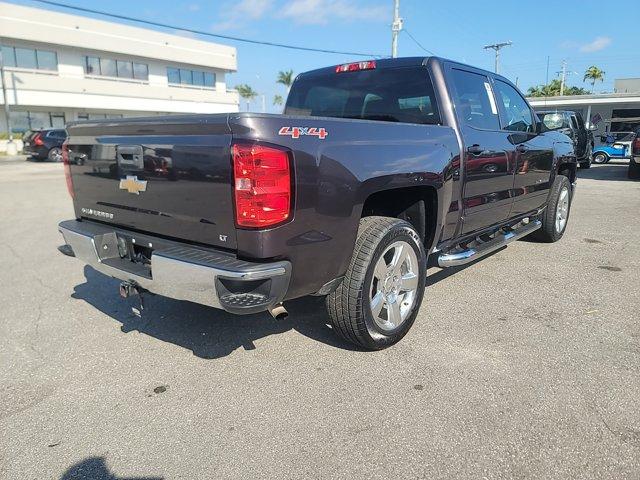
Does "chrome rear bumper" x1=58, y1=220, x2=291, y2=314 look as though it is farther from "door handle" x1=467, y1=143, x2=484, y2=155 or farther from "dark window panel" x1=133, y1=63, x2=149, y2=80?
"dark window panel" x1=133, y1=63, x2=149, y2=80

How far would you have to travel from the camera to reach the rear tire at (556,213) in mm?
6098

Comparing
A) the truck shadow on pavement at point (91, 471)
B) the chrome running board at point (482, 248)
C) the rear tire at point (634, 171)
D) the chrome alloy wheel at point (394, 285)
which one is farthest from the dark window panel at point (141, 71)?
the truck shadow on pavement at point (91, 471)

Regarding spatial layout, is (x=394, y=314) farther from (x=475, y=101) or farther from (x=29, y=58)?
(x=29, y=58)

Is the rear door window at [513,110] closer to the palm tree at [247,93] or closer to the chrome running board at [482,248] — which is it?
the chrome running board at [482,248]

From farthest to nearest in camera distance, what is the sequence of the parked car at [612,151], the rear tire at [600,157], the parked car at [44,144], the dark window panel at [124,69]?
the dark window panel at [124,69], the parked car at [44,144], the rear tire at [600,157], the parked car at [612,151]

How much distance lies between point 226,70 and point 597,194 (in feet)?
137

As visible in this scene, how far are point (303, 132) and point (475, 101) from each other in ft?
7.79

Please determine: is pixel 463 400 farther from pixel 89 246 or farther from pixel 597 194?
pixel 597 194

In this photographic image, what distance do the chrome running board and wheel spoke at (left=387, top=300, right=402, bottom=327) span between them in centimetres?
71

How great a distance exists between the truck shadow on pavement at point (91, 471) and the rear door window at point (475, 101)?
337cm

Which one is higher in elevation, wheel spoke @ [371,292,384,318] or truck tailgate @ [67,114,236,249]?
truck tailgate @ [67,114,236,249]

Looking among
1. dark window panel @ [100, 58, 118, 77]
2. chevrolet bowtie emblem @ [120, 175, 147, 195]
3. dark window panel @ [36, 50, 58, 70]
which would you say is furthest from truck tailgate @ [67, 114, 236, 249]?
dark window panel @ [100, 58, 118, 77]

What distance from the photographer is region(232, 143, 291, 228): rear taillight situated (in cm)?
243

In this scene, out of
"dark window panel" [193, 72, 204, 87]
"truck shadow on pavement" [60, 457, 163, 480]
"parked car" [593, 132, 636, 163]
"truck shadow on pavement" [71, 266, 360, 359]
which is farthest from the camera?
"dark window panel" [193, 72, 204, 87]
